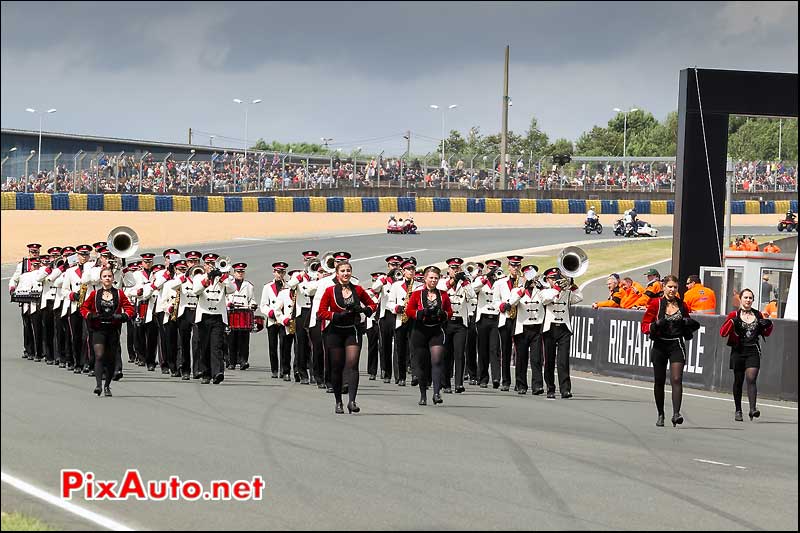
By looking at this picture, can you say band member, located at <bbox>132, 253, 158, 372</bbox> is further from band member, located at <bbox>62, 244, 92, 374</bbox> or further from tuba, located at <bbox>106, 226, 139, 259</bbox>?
band member, located at <bbox>62, 244, 92, 374</bbox>

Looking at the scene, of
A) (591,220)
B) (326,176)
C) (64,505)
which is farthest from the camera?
(326,176)

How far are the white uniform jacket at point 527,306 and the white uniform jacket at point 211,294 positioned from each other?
13.0 feet

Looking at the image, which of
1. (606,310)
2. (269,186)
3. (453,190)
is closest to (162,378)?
(606,310)

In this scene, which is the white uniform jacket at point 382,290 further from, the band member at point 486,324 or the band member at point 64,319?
the band member at point 64,319

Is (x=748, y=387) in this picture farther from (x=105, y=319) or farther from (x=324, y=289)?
(x=105, y=319)

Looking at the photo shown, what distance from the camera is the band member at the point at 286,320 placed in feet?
63.9

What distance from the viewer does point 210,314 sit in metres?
18.7

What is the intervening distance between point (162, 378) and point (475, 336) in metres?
4.55

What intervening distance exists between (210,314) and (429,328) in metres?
3.67

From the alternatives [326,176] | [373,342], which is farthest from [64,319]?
[326,176]

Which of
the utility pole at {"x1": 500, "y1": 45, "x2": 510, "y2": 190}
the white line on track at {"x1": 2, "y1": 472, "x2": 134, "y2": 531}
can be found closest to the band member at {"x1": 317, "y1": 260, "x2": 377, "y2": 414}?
the white line on track at {"x1": 2, "y1": 472, "x2": 134, "y2": 531}

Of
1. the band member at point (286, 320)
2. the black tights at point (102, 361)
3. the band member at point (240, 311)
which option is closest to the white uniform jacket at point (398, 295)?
the band member at point (286, 320)

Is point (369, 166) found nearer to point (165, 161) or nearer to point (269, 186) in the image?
point (269, 186)

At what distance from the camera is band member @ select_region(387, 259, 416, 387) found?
60.3 ft
